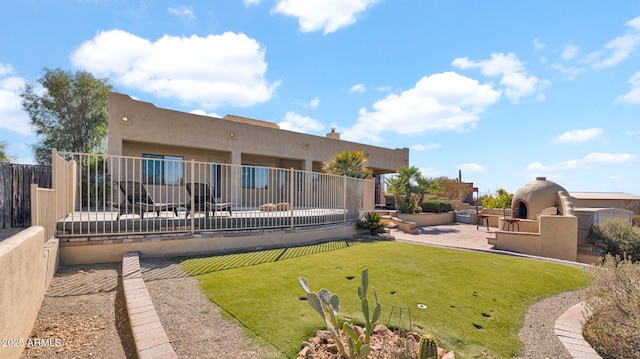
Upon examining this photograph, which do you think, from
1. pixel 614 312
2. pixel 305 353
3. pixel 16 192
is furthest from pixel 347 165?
pixel 16 192

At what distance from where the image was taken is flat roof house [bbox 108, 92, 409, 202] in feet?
39.5

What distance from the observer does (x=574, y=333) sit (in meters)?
3.87

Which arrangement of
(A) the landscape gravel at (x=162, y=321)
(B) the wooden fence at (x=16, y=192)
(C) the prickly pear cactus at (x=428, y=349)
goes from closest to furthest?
(C) the prickly pear cactus at (x=428, y=349) < (A) the landscape gravel at (x=162, y=321) < (B) the wooden fence at (x=16, y=192)

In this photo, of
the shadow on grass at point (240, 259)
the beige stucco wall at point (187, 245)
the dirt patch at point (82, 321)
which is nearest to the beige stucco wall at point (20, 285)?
the dirt patch at point (82, 321)

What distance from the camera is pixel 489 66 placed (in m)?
9.81

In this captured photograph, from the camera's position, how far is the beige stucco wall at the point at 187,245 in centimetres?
572

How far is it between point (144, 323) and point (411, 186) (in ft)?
56.3

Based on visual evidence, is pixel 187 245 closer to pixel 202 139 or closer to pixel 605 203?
pixel 202 139

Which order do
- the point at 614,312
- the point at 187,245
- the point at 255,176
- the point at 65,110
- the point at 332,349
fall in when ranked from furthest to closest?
the point at 65,110 < the point at 255,176 < the point at 187,245 < the point at 614,312 < the point at 332,349

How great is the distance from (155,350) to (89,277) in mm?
3464

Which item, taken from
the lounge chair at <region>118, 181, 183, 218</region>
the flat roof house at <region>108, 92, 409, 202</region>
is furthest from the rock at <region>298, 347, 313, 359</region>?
the flat roof house at <region>108, 92, 409, 202</region>

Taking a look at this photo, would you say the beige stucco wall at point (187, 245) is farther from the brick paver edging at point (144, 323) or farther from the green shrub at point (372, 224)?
the green shrub at point (372, 224)

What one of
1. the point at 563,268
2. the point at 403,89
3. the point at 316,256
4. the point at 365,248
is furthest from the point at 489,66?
the point at 316,256

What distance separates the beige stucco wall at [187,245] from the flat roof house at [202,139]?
8.60 ft
